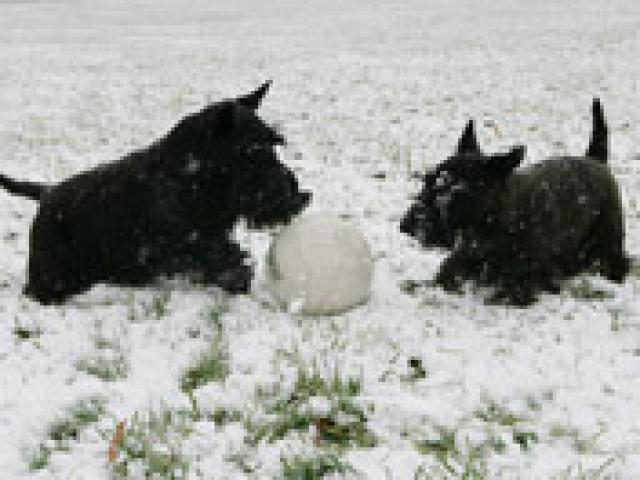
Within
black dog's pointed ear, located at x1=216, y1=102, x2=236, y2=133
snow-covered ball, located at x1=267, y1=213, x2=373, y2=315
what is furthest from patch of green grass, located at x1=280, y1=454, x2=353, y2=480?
black dog's pointed ear, located at x1=216, y1=102, x2=236, y2=133

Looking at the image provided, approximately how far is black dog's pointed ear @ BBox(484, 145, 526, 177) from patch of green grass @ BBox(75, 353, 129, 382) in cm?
230

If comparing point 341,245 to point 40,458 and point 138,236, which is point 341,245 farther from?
point 40,458

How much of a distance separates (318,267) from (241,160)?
801mm

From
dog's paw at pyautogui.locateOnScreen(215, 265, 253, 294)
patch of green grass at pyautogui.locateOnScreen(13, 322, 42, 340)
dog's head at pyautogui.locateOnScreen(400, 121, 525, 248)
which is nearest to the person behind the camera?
patch of green grass at pyautogui.locateOnScreen(13, 322, 42, 340)

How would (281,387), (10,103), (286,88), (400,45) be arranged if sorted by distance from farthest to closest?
(400,45) → (286,88) → (10,103) → (281,387)

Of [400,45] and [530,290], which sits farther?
[400,45]

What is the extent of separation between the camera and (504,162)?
3.92 m

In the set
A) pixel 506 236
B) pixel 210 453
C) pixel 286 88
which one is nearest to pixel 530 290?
pixel 506 236

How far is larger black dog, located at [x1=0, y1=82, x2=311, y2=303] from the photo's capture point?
419cm

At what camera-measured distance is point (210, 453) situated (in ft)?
9.36

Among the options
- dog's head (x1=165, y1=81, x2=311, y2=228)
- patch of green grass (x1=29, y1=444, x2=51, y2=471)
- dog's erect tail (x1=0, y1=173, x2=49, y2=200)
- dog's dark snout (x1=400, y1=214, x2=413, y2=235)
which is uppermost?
dog's head (x1=165, y1=81, x2=311, y2=228)

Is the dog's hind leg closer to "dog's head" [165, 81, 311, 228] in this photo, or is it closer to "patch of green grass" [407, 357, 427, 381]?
"patch of green grass" [407, 357, 427, 381]

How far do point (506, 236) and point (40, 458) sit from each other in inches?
112

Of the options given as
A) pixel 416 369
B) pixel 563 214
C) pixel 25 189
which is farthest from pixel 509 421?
pixel 25 189
